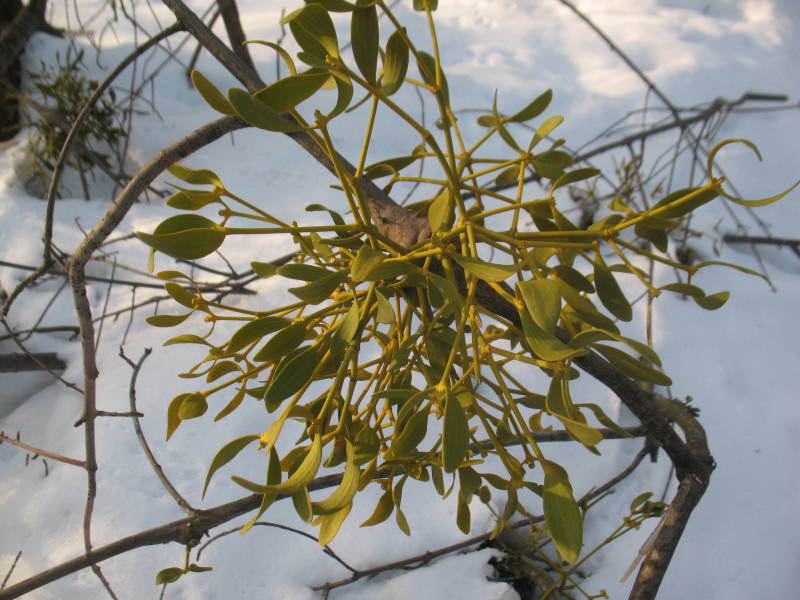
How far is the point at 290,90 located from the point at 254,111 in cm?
2

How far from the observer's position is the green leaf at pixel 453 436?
0.72ft

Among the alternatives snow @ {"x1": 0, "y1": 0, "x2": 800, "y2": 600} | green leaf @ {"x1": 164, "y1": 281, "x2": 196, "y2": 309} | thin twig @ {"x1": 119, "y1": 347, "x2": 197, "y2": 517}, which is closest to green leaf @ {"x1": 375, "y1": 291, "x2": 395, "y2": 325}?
green leaf @ {"x1": 164, "y1": 281, "x2": 196, "y2": 309}

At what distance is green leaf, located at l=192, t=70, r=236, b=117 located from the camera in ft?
0.78

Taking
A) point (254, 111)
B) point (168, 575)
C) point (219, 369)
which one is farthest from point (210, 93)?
point (168, 575)

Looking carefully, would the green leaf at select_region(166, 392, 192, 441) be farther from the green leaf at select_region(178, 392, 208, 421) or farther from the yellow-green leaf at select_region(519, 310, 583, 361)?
the yellow-green leaf at select_region(519, 310, 583, 361)

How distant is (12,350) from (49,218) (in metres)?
0.29

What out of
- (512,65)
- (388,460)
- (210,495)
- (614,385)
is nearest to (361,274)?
(388,460)

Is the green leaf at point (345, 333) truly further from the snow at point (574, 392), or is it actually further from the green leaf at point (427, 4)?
the snow at point (574, 392)

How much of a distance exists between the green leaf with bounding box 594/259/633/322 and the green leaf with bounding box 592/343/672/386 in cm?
3

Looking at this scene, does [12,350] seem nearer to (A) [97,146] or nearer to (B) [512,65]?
(A) [97,146]

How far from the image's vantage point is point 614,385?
406 millimetres

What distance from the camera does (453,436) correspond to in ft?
0.74

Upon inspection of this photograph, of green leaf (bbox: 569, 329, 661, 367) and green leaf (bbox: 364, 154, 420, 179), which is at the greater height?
green leaf (bbox: 364, 154, 420, 179)

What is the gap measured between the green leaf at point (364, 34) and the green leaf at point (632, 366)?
6.1 inches
